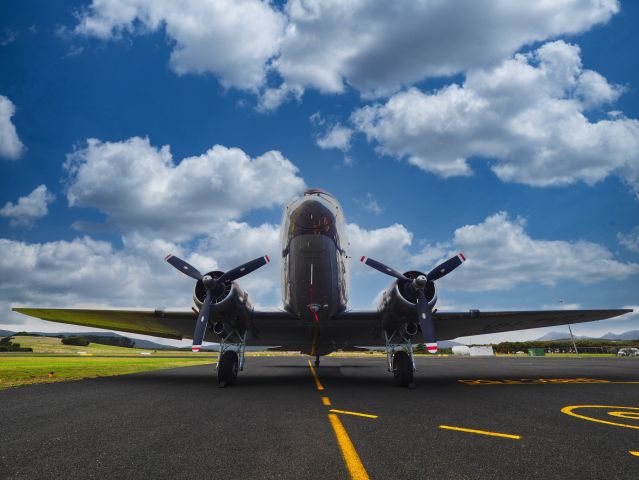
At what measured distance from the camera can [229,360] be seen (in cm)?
1394

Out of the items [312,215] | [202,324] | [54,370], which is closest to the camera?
[312,215]

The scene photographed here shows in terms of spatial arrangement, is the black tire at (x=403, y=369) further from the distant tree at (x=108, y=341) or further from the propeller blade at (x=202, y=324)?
the distant tree at (x=108, y=341)

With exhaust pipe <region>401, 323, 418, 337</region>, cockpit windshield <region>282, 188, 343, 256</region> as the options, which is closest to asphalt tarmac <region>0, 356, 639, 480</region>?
exhaust pipe <region>401, 323, 418, 337</region>

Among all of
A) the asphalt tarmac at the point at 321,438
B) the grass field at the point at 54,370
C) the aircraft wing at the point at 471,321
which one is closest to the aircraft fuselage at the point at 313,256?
the aircraft wing at the point at 471,321

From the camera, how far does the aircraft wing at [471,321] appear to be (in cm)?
1620

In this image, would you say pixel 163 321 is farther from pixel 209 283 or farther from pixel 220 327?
pixel 209 283

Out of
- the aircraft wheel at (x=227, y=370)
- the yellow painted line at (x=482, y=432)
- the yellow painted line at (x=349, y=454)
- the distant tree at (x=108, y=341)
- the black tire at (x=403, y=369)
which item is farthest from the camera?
the distant tree at (x=108, y=341)

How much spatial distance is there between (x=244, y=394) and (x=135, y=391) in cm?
353

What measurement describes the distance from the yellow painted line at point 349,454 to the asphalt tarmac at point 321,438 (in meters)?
0.01

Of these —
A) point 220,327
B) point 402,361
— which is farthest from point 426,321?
point 220,327

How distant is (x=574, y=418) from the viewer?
23.1 feet

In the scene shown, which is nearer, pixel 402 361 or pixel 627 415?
pixel 627 415

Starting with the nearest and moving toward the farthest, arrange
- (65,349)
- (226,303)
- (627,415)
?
1. (627,415)
2. (226,303)
3. (65,349)

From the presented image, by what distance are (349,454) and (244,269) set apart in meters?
10.6
